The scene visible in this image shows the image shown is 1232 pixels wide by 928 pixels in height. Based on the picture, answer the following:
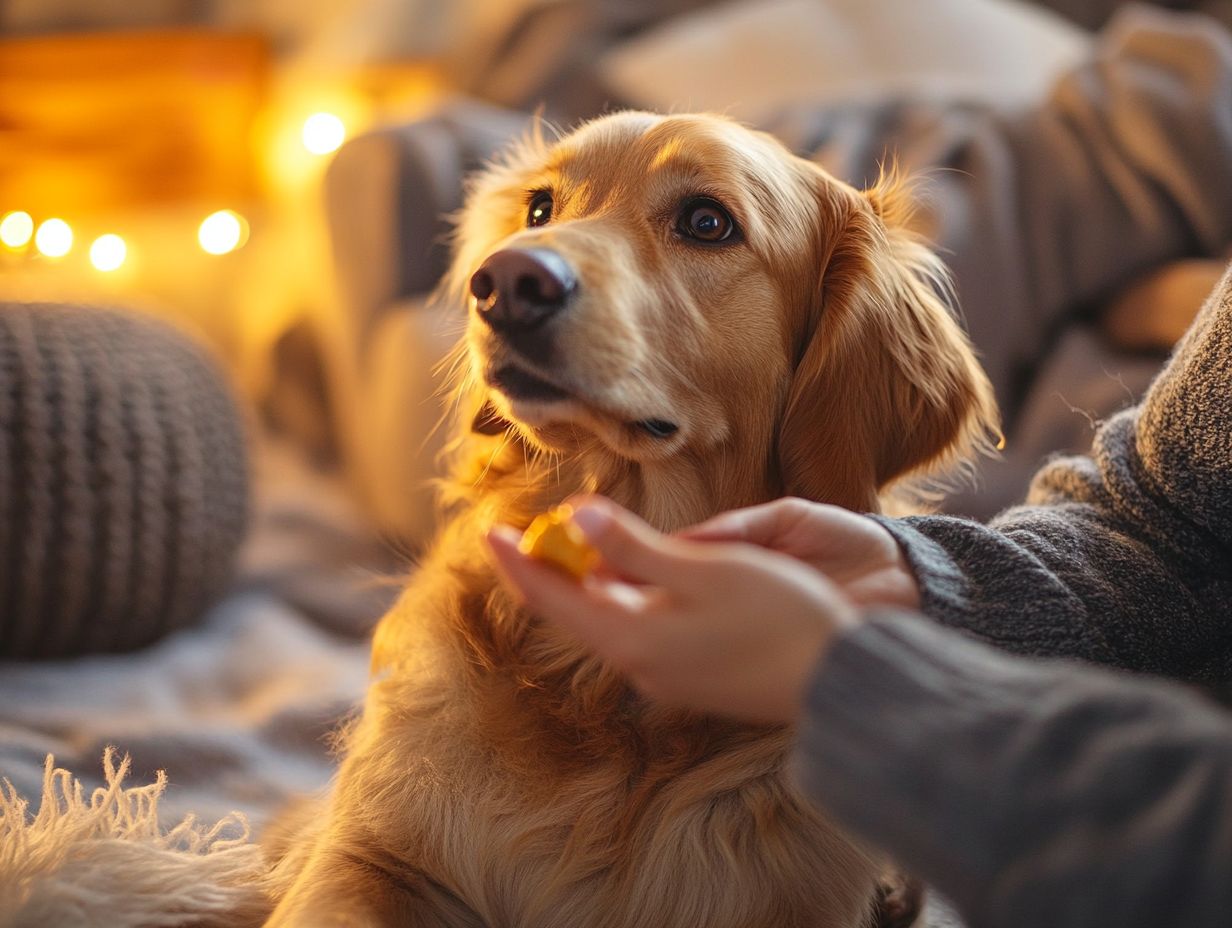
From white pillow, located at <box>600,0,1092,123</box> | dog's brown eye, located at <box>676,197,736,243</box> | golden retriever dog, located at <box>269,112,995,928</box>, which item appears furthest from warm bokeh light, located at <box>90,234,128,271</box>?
dog's brown eye, located at <box>676,197,736,243</box>

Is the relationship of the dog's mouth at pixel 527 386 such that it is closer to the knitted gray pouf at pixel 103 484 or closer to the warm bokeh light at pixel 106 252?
the knitted gray pouf at pixel 103 484

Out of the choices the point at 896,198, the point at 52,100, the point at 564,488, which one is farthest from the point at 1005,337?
the point at 52,100

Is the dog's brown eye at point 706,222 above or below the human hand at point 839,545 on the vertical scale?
above

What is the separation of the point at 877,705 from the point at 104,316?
1.69 m

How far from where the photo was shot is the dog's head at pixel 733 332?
Result: 1109mm

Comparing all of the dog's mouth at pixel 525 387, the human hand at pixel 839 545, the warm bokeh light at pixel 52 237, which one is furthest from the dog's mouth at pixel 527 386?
the warm bokeh light at pixel 52 237

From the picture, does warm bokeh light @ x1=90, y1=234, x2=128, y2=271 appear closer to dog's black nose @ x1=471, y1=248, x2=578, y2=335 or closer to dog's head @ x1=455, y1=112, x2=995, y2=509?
→ dog's head @ x1=455, y1=112, x2=995, y2=509

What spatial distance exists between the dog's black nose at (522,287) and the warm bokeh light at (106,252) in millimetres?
2994

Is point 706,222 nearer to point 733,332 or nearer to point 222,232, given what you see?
point 733,332

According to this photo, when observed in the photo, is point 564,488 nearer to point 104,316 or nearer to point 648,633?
point 648,633

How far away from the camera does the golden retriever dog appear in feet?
3.40

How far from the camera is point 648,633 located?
732mm

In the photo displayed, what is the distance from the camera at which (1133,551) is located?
41.6 inches

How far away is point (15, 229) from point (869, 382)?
104 inches
